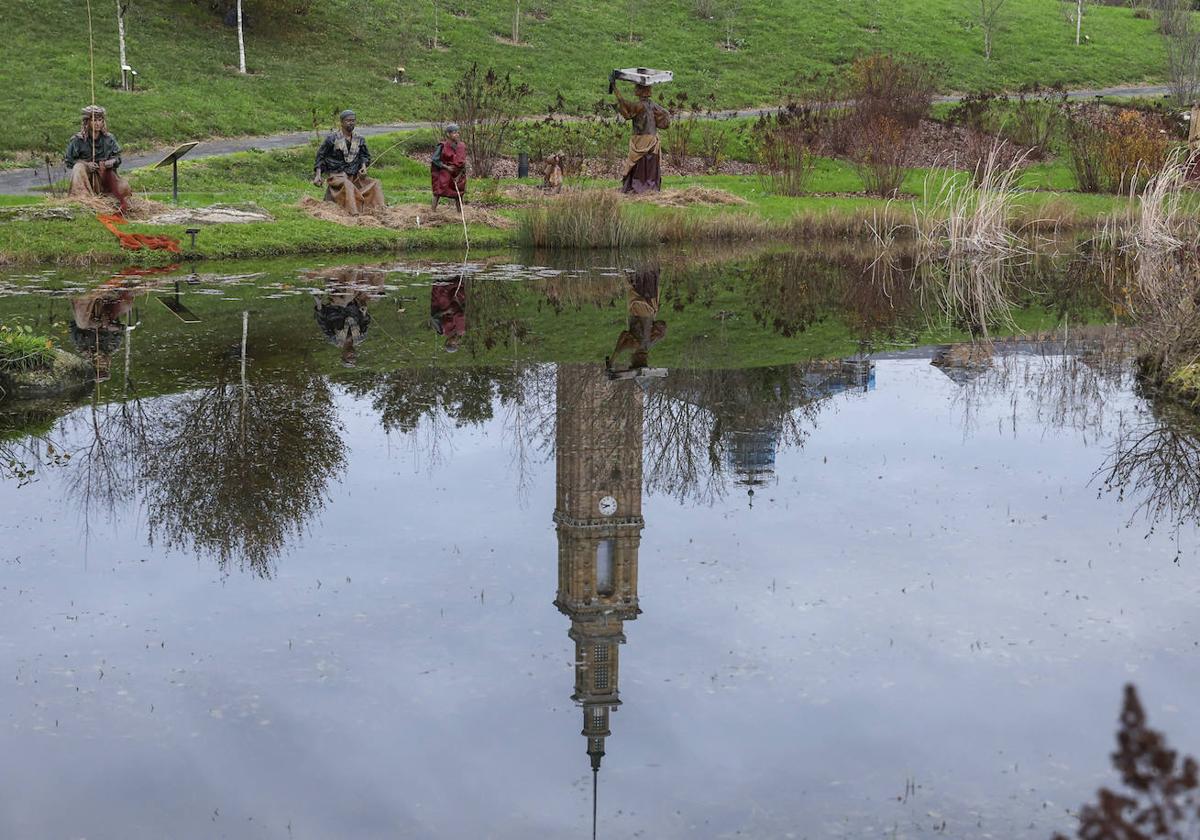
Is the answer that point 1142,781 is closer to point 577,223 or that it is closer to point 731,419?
point 731,419

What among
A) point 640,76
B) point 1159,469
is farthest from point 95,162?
point 1159,469

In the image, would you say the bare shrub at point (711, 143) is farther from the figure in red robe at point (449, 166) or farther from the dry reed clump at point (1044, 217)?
the figure in red robe at point (449, 166)

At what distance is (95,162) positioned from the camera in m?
24.4

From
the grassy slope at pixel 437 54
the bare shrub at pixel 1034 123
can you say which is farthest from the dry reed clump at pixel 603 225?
the bare shrub at pixel 1034 123

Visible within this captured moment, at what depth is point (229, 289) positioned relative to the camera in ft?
67.7

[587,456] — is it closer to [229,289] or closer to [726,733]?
[726,733]

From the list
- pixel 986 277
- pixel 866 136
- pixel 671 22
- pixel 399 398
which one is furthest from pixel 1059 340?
pixel 671 22

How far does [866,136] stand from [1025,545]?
24594 mm

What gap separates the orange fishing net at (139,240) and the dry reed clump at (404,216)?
122 inches

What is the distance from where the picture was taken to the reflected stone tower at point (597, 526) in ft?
25.2

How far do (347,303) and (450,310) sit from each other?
1357 millimetres

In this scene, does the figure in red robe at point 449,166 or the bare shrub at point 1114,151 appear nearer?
the figure in red robe at point 449,166

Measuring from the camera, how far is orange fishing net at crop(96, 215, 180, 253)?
913 inches

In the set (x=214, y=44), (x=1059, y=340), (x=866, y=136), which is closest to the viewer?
(x=1059, y=340)
